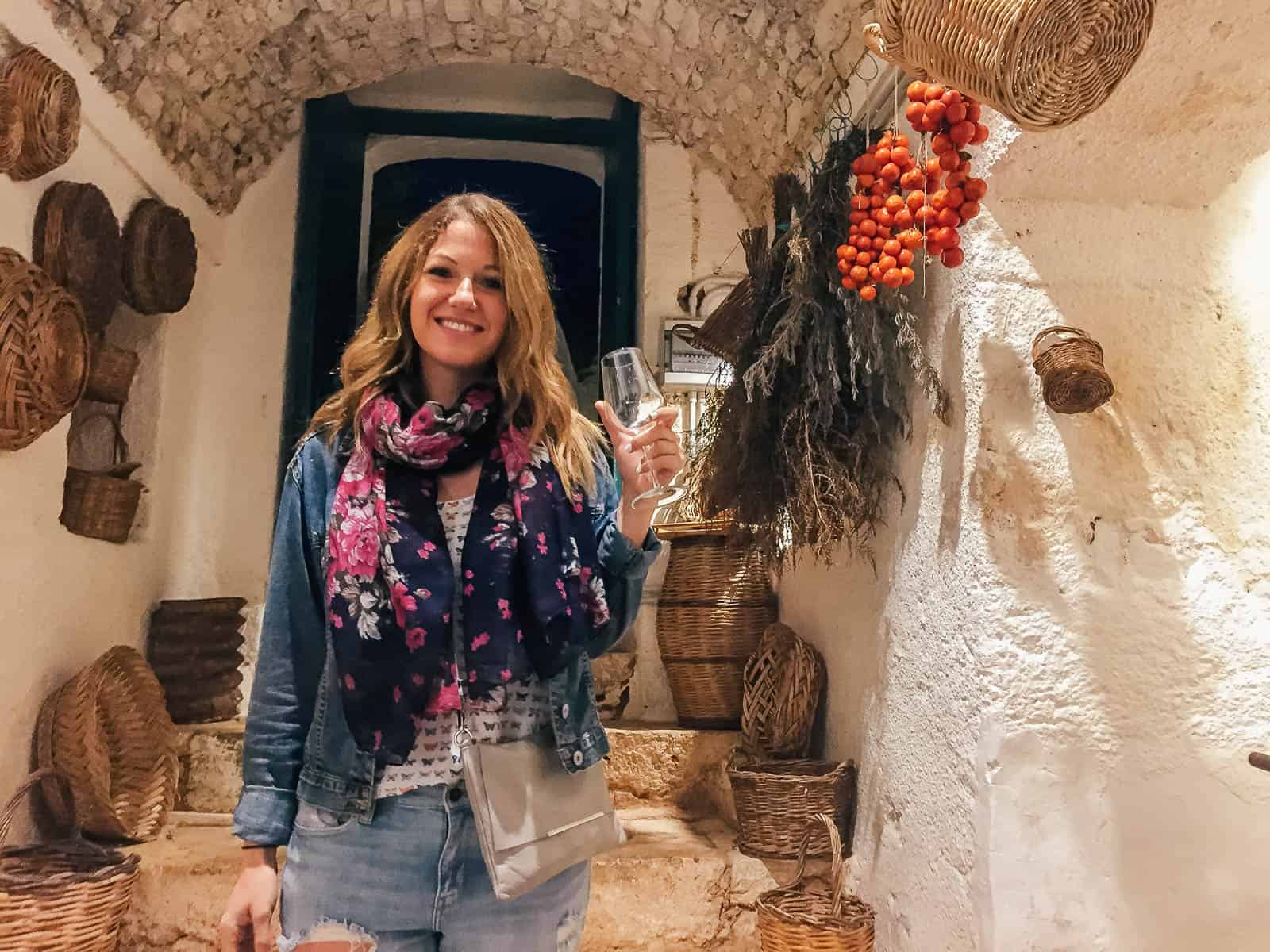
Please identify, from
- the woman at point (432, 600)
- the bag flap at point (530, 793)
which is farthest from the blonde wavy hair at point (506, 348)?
the bag flap at point (530, 793)

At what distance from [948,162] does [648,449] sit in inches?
32.3

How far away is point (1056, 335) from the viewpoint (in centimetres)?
158

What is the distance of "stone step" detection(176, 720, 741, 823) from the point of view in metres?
2.65

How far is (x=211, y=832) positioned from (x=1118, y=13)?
104 inches

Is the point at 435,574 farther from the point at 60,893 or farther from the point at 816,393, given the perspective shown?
the point at 60,893

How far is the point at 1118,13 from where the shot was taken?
1.16m

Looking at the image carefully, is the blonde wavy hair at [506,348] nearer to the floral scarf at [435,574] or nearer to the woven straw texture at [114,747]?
the floral scarf at [435,574]

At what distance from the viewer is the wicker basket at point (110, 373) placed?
8.24ft

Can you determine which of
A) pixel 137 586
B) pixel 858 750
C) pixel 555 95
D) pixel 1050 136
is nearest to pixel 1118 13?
pixel 1050 136

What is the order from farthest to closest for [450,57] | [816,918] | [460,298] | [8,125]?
[450,57]
[8,125]
[816,918]
[460,298]

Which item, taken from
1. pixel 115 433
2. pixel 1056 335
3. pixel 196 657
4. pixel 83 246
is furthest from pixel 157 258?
pixel 1056 335

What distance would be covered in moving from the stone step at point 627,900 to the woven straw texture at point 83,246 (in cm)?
134

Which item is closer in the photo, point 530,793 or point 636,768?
point 530,793

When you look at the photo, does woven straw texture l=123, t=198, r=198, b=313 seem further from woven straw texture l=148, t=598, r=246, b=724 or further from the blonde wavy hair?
the blonde wavy hair
